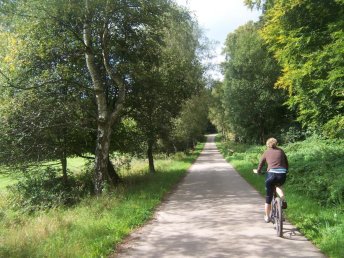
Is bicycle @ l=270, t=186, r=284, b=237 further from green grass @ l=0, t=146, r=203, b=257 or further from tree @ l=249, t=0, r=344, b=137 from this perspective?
tree @ l=249, t=0, r=344, b=137

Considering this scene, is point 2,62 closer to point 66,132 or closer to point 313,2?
point 66,132

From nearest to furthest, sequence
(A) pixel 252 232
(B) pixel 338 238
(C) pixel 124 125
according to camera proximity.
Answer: (B) pixel 338 238
(A) pixel 252 232
(C) pixel 124 125

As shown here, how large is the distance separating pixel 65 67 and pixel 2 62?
2477 millimetres

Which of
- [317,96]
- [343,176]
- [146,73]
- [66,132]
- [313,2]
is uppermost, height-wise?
[313,2]

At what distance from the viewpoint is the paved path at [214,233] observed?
22.5 ft

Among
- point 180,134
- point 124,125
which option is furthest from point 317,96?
point 180,134

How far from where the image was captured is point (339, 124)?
582 inches

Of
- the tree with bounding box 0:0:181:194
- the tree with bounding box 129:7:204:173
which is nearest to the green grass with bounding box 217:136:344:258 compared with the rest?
the tree with bounding box 129:7:204:173

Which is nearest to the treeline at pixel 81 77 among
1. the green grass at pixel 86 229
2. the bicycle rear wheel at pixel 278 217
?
the green grass at pixel 86 229

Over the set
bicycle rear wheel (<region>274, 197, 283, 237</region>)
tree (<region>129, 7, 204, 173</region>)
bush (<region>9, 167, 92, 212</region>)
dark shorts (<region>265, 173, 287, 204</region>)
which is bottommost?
bush (<region>9, 167, 92, 212</region>)

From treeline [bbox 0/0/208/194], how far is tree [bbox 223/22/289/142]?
63.8 feet

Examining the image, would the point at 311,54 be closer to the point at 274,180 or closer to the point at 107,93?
the point at 274,180

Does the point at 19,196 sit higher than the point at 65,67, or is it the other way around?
the point at 65,67

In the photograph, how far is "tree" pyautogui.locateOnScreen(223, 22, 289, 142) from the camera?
37750mm
